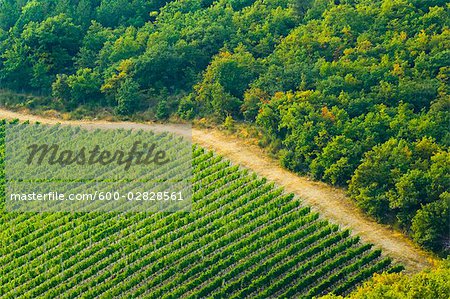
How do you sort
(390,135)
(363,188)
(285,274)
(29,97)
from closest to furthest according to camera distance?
(285,274), (363,188), (390,135), (29,97)

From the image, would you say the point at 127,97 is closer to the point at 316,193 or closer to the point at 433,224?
the point at 316,193

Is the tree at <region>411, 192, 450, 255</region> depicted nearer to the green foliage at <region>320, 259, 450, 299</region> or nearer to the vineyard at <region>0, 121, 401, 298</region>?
the vineyard at <region>0, 121, 401, 298</region>

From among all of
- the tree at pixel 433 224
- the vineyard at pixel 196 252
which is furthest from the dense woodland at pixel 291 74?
the vineyard at pixel 196 252

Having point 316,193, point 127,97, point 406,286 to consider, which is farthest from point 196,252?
point 127,97

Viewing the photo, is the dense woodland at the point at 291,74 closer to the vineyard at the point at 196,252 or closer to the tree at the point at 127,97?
the tree at the point at 127,97

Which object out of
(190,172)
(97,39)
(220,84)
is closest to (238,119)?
(220,84)

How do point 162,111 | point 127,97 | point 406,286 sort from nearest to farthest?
point 406,286 < point 162,111 < point 127,97

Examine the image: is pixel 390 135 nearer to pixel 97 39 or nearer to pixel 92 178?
pixel 92 178
